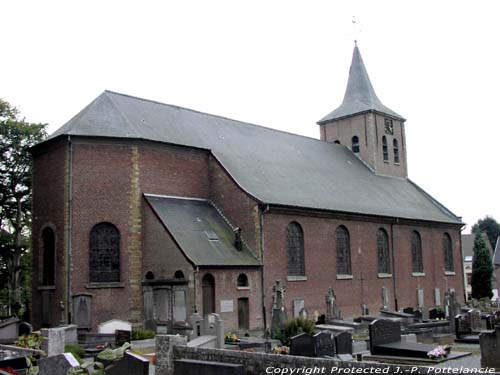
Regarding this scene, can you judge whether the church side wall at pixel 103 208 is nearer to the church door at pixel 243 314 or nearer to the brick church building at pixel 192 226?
the brick church building at pixel 192 226

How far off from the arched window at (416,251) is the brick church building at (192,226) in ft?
4.90

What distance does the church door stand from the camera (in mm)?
25359

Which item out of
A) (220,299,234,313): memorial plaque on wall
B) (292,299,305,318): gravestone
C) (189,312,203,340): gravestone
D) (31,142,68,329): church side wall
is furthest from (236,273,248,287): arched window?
(31,142,68,329): church side wall

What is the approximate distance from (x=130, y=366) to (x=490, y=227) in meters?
96.4

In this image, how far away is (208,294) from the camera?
24188mm

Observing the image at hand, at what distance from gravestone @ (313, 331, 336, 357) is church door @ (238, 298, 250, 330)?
10.5 meters

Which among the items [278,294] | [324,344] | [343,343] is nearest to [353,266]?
[278,294]

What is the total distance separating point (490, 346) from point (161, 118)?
1986 cm

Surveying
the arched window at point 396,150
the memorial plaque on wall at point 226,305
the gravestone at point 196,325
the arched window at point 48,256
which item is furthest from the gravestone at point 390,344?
the arched window at point 396,150

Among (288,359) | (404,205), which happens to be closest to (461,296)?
(404,205)

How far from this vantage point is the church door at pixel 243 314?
25359 millimetres

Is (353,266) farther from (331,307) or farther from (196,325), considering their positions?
(196,325)

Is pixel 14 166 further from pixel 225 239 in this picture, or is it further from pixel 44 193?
pixel 225 239

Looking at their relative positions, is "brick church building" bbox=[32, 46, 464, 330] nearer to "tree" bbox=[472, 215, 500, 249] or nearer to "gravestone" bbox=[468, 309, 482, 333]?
"gravestone" bbox=[468, 309, 482, 333]
